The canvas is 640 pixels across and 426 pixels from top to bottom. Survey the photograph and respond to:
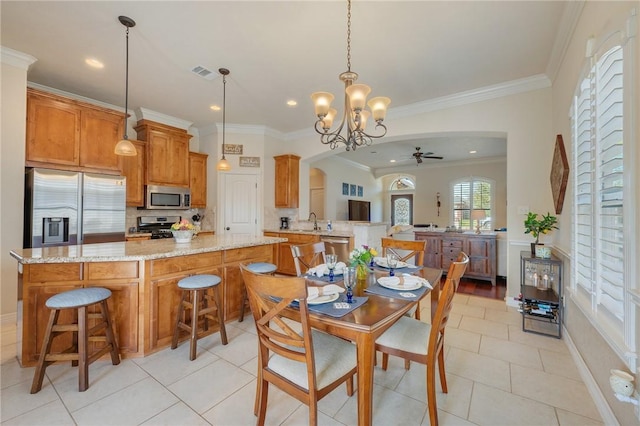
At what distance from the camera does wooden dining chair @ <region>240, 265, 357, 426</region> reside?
1258 mm

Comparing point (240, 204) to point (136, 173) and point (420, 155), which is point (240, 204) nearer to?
point (136, 173)

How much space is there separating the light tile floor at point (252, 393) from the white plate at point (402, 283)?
0.76 m

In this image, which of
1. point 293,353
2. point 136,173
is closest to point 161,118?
point 136,173

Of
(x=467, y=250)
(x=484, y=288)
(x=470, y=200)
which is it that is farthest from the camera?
(x=470, y=200)

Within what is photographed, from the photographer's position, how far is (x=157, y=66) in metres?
3.21

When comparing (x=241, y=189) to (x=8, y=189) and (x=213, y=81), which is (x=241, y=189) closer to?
(x=213, y=81)

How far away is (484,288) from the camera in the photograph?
457cm

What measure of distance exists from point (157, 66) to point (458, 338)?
14.8 feet

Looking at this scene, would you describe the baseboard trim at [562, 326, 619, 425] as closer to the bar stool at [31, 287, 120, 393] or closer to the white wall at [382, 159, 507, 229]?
the bar stool at [31, 287, 120, 393]

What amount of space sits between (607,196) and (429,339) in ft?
4.53

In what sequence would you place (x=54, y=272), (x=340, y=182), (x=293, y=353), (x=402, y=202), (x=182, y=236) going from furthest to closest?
1. (x=402, y=202)
2. (x=340, y=182)
3. (x=182, y=236)
4. (x=54, y=272)
5. (x=293, y=353)

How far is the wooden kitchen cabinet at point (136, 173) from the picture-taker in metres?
4.27

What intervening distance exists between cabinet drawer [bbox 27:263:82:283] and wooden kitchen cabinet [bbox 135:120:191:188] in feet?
8.67

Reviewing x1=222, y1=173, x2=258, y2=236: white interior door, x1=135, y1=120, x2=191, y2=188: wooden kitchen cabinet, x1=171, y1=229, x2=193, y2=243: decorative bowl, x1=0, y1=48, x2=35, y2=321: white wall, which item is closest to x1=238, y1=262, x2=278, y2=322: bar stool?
x1=171, y1=229, x2=193, y2=243: decorative bowl
